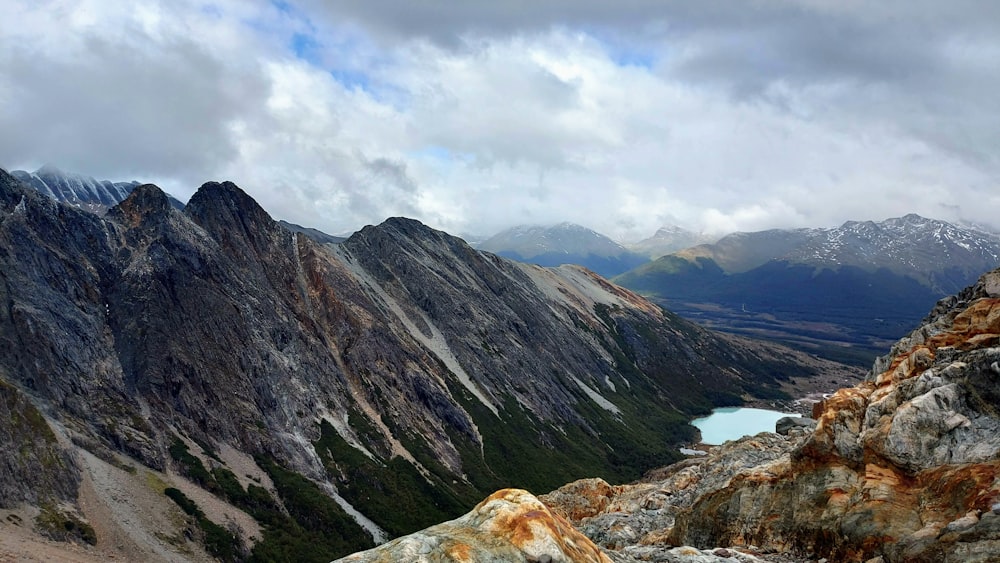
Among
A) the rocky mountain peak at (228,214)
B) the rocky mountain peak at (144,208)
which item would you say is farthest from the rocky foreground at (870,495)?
the rocky mountain peak at (228,214)

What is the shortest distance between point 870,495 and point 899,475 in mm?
1708

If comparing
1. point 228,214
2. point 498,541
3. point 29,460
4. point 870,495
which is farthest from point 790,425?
point 228,214

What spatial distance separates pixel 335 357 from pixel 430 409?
3654 centimetres

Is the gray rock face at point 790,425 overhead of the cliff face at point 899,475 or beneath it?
beneath

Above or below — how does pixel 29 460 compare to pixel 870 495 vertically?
above

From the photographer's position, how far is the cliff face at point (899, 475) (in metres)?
22.6

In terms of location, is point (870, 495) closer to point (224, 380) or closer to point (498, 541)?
point (498, 541)

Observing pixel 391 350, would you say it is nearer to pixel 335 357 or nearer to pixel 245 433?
pixel 335 357

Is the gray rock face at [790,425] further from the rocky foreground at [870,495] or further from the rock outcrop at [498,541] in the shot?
the rock outcrop at [498,541]

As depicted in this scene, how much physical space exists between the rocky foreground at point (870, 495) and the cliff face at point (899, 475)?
0.20 feet

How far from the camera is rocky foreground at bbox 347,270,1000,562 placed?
66.9ft

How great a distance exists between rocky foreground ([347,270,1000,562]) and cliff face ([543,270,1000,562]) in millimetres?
61

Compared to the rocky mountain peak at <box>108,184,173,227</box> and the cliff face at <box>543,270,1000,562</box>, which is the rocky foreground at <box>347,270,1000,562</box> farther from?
the rocky mountain peak at <box>108,184,173,227</box>

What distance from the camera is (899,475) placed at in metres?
26.3
